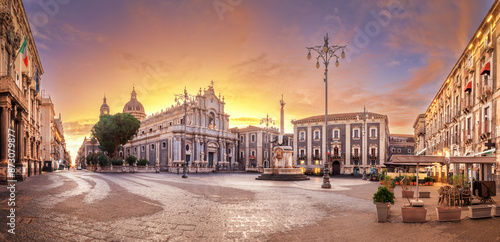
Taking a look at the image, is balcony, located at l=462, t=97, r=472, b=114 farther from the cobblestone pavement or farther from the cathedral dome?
the cathedral dome

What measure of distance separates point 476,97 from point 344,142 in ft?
139

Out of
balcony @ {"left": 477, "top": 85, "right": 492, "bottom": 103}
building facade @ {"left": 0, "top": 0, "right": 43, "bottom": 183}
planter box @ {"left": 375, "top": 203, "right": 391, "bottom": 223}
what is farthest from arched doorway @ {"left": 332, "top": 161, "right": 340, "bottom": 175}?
planter box @ {"left": 375, "top": 203, "right": 391, "bottom": 223}

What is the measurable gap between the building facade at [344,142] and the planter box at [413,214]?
54.4m

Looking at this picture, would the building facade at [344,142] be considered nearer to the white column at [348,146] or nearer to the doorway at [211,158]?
the white column at [348,146]

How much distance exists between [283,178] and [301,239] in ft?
94.2

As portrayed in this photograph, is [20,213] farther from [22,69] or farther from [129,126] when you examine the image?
[129,126]

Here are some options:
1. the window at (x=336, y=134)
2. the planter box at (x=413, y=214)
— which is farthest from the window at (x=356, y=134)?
the planter box at (x=413, y=214)

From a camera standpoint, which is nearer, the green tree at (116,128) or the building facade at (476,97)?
the building facade at (476,97)

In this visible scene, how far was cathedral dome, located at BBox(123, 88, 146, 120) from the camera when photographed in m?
115

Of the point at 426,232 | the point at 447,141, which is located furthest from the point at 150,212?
the point at 447,141

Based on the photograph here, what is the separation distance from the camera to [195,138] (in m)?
75.2

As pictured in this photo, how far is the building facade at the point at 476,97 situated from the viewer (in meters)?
20.6

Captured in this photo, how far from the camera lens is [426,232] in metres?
8.58

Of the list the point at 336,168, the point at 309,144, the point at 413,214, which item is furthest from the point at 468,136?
the point at 309,144
